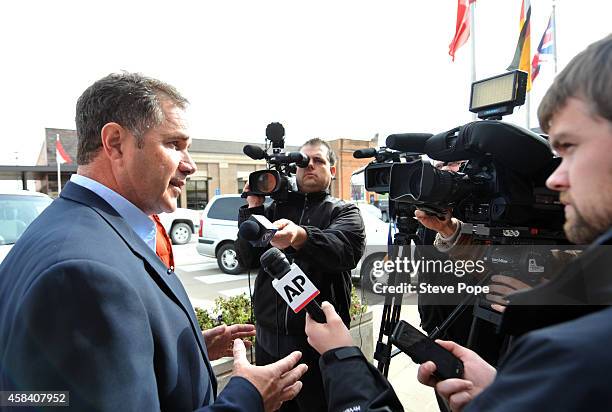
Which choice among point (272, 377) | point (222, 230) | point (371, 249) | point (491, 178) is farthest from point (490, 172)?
point (222, 230)

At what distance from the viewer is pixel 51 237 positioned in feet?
3.11

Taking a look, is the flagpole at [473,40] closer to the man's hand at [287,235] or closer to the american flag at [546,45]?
the american flag at [546,45]

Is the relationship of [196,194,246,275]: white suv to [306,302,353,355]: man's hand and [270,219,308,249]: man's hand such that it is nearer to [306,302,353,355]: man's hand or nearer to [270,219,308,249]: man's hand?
[270,219,308,249]: man's hand

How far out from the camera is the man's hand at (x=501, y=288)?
149 cm

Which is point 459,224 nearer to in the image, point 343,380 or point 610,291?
point 343,380

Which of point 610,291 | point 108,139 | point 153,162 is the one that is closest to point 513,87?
point 610,291

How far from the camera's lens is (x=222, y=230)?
8.78 meters

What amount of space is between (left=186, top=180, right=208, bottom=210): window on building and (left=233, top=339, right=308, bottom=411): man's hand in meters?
26.5

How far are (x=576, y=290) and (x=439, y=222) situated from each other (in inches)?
59.8

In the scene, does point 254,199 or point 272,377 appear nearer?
point 272,377

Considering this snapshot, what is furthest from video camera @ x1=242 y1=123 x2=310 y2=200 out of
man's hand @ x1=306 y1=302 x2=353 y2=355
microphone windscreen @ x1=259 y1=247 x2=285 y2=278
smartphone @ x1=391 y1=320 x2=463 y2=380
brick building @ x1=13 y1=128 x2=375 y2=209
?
brick building @ x1=13 y1=128 x2=375 y2=209

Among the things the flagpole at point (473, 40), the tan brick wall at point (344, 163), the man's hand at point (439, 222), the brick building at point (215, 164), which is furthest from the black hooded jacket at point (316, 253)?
the tan brick wall at point (344, 163)

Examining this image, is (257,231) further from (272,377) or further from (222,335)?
(272,377)

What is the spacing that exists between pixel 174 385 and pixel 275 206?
1.79 meters
